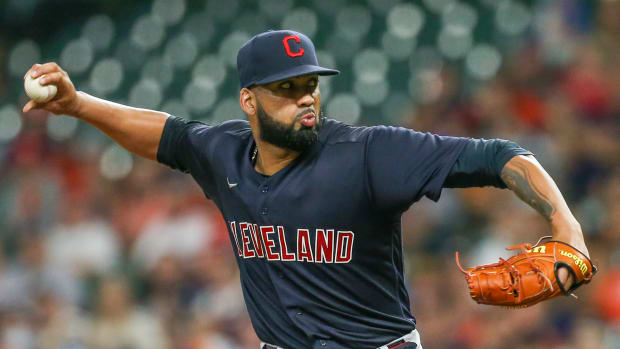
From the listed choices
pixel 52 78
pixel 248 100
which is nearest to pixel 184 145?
pixel 248 100

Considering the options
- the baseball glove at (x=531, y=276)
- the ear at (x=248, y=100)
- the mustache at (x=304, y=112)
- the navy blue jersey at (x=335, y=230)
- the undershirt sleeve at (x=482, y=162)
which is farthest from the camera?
the ear at (x=248, y=100)

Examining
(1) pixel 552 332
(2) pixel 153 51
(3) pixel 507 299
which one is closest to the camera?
(3) pixel 507 299

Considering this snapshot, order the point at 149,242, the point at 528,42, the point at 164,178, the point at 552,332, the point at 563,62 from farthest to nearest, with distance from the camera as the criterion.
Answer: the point at 164,178, the point at 149,242, the point at 528,42, the point at 563,62, the point at 552,332

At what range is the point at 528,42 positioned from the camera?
19.1ft

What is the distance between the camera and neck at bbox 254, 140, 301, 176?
2711 millimetres

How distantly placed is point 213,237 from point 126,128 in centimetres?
298

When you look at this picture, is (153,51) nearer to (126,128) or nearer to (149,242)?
(149,242)

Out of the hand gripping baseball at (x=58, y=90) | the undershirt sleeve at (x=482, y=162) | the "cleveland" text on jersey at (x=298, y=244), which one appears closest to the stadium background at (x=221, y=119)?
the "cleveland" text on jersey at (x=298, y=244)

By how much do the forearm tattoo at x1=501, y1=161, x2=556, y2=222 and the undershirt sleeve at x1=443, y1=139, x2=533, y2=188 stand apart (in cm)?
3

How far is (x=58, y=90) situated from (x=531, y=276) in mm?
1601

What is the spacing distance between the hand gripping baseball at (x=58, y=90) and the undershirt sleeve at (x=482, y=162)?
1.29m

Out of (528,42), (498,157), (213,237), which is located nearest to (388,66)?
(528,42)

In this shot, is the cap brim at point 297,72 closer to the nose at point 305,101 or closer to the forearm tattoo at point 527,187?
the nose at point 305,101

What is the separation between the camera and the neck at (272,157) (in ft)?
8.89
